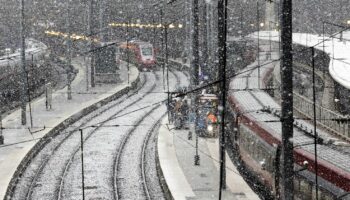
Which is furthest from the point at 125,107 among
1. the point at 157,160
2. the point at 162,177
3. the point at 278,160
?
the point at 278,160

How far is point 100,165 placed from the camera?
24406 millimetres

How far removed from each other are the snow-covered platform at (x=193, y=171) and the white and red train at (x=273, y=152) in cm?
77

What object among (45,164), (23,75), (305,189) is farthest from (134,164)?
(305,189)

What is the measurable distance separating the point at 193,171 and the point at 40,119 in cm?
1326

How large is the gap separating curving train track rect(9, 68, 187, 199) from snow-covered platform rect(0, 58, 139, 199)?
644 millimetres

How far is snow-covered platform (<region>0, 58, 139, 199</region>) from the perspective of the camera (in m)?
23.4

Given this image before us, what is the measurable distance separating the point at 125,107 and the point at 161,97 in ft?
14.7

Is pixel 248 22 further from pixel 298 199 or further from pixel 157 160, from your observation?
pixel 298 199

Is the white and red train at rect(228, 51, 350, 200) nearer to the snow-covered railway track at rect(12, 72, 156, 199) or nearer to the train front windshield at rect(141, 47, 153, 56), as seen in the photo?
the snow-covered railway track at rect(12, 72, 156, 199)

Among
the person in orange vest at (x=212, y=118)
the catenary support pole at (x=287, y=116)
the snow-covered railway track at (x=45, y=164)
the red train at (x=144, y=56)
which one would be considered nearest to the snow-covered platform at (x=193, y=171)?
the person in orange vest at (x=212, y=118)

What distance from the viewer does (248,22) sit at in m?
77.6

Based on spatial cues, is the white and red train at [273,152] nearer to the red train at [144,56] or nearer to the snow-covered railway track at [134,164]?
the snow-covered railway track at [134,164]

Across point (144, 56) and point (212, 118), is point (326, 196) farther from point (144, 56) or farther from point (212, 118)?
point (144, 56)

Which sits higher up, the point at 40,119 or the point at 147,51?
the point at 147,51
